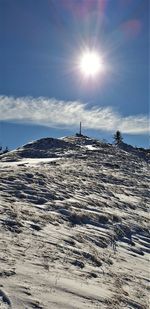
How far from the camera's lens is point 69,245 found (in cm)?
1064

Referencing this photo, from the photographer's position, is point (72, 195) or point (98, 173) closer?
point (72, 195)

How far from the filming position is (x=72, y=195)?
1722cm

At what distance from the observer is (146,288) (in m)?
9.87

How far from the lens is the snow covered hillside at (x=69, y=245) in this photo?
25.0 feet

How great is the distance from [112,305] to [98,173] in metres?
19.1

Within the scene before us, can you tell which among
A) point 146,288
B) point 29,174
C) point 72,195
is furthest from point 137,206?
point 146,288

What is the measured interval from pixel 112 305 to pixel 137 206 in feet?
38.5

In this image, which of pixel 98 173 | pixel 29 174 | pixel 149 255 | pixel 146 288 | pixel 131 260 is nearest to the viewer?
pixel 146 288

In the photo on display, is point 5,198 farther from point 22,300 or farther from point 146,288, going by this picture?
point 22,300

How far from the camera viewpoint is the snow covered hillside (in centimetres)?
761

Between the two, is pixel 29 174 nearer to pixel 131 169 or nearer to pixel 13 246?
pixel 13 246

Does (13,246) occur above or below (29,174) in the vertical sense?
below

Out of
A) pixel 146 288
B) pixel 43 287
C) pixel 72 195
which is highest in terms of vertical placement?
pixel 72 195

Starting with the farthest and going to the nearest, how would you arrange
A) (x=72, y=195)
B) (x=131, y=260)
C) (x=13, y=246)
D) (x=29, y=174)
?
(x=29, y=174), (x=72, y=195), (x=131, y=260), (x=13, y=246)
